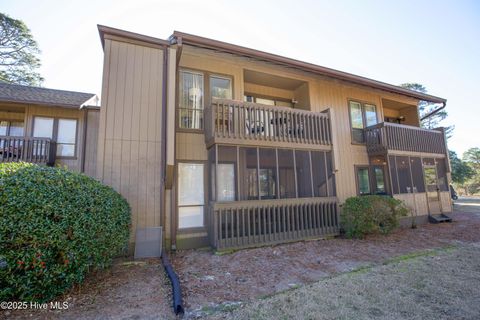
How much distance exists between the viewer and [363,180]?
10234 millimetres

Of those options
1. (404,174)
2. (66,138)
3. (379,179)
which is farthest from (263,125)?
(66,138)

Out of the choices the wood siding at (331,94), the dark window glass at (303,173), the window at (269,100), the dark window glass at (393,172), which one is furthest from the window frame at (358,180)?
the window at (269,100)

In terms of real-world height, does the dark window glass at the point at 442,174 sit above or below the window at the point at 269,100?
below

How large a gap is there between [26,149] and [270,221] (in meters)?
9.79

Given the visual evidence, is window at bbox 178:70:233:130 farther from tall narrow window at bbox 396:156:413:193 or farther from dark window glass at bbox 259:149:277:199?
tall narrow window at bbox 396:156:413:193

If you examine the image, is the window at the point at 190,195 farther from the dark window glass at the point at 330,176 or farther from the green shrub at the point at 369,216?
the green shrub at the point at 369,216

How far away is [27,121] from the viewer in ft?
31.0

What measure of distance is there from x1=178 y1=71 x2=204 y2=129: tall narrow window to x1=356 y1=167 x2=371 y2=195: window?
7288 millimetres

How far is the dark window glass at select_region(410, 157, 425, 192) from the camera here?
1021 cm

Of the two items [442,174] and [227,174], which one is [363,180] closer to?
[442,174]

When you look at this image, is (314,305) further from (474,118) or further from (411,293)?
(474,118)

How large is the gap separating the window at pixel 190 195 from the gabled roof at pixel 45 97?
19.5 ft

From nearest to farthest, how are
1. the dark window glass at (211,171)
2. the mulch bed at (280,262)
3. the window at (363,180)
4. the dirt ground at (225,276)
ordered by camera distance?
the dirt ground at (225,276) < the mulch bed at (280,262) < the dark window glass at (211,171) < the window at (363,180)

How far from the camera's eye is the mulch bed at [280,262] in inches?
153
